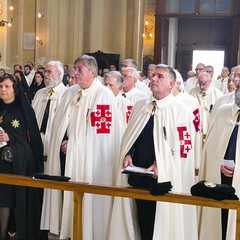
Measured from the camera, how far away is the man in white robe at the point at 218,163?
4605 mm

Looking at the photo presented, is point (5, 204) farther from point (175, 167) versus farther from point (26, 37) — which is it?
point (26, 37)

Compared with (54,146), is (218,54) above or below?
above

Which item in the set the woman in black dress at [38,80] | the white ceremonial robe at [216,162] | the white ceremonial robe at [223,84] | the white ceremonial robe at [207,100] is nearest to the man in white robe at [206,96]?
the white ceremonial robe at [207,100]

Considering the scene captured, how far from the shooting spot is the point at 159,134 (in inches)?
190

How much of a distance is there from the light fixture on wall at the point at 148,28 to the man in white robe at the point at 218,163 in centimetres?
1897

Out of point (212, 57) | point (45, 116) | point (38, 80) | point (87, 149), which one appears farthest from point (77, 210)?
point (212, 57)

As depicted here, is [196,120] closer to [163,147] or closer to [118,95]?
[118,95]

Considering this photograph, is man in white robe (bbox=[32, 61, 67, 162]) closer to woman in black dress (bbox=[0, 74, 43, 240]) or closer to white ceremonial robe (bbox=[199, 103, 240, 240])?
woman in black dress (bbox=[0, 74, 43, 240])

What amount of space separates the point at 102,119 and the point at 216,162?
4.41ft

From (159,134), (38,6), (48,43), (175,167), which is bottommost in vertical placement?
(175,167)

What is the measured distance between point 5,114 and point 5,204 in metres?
0.88

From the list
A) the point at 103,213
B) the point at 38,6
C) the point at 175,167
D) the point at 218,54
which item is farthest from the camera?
the point at 218,54

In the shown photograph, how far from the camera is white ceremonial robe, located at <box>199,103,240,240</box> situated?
15.2ft

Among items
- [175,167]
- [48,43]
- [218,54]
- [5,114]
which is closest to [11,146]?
[5,114]
